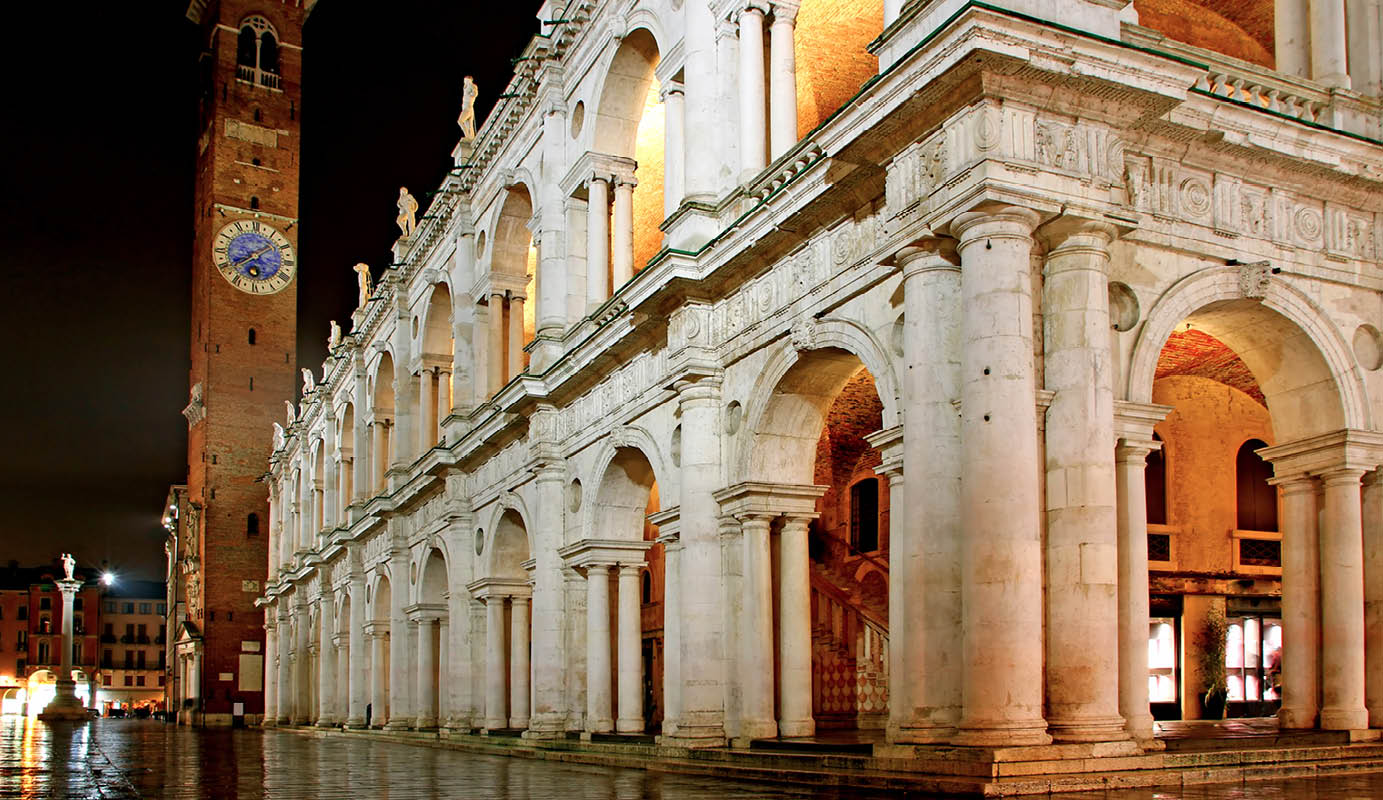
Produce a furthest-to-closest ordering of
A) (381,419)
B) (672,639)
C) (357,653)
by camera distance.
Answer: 1. (381,419)
2. (357,653)
3. (672,639)

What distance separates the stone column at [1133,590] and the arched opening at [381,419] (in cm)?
2818

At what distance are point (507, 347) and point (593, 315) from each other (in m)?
8.02

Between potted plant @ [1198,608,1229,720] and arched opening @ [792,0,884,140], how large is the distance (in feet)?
32.2

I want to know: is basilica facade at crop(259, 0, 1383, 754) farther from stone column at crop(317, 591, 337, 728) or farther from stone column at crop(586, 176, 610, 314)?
stone column at crop(317, 591, 337, 728)

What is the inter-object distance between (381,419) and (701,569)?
23531 mm

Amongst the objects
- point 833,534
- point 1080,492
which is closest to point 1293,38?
point 1080,492

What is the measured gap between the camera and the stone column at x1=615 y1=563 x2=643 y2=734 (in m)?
20.8

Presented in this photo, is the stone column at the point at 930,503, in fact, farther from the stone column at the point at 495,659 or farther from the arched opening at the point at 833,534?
the stone column at the point at 495,659

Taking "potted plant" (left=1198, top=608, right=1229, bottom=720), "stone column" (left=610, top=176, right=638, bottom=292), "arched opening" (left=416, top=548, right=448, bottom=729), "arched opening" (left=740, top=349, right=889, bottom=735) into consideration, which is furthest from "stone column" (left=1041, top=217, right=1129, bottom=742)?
"arched opening" (left=416, top=548, right=448, bottom=729)

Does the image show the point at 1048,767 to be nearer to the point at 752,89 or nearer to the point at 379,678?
the point at 752,89

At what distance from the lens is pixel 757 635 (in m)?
16.7

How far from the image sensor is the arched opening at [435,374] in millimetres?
33875

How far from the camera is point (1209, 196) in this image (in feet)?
45.9

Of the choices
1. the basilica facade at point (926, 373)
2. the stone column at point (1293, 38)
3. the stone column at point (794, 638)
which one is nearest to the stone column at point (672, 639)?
the basilica facade at point (926, 373)
